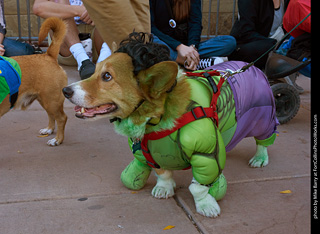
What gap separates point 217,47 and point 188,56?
2.31 feet

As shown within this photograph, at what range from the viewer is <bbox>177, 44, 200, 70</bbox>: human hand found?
5.14 meters

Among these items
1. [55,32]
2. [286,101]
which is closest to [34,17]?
[55,32]

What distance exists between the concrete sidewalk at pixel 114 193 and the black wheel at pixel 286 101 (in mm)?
465

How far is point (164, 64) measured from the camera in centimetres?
240

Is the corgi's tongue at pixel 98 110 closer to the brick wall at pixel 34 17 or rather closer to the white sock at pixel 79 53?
the white sock at pixel 79 53

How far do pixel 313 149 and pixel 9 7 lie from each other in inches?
346

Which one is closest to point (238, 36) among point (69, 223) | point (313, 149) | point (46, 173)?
point (46, 173)

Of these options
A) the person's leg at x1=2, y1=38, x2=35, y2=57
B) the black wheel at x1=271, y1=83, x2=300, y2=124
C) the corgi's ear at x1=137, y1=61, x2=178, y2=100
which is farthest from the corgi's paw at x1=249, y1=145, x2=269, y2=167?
the person's leg at x1=2, y1=38, x2=35, y2=57

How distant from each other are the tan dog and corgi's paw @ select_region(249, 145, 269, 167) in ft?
6.91

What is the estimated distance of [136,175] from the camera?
126 inches

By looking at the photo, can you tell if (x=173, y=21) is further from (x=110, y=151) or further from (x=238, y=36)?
(x=110, y=151)

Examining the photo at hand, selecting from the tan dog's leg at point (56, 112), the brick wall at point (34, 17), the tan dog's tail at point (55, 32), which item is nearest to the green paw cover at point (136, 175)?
the tan dog's leg at point (56, 112)

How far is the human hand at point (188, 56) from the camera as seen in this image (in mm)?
5136

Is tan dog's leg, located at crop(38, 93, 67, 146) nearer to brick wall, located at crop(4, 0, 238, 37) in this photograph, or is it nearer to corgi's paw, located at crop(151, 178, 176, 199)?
corgi's paw, located at crop(151, 178, 176, 199)
